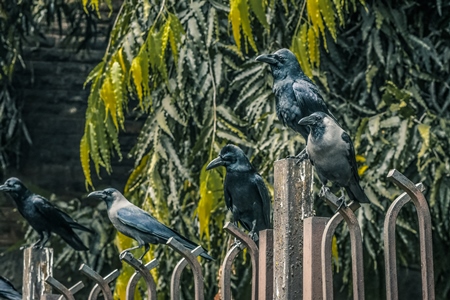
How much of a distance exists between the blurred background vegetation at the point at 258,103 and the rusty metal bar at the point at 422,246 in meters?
3.47

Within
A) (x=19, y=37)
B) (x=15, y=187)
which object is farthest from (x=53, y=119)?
→ (x=15, y=187)

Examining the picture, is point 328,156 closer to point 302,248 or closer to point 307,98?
point 302,248

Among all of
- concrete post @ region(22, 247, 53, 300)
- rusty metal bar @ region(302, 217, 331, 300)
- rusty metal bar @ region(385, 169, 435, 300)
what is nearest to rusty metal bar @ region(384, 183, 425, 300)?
rusty metal bar @ region(385, 169, 435, 300)

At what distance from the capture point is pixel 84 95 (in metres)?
9.41

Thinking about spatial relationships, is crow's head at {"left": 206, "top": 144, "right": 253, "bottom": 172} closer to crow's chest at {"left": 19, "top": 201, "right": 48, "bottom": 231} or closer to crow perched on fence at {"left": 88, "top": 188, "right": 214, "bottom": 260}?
crow perched on fence at {"left": 88, "top": 188, "right": 214, "bottom": 260}

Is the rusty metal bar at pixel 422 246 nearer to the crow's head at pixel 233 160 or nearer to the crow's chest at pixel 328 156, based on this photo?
the crow's chest at pixel 328 156

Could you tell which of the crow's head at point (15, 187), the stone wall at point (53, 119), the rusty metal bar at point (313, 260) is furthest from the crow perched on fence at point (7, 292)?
the stone wall at point (53, 119)

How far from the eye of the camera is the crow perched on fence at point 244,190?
3.99 meters

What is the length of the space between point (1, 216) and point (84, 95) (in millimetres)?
1210

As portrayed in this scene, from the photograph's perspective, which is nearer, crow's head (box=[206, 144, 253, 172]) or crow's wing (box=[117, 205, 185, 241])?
crow's head (box=[206, 144, 253, 172])

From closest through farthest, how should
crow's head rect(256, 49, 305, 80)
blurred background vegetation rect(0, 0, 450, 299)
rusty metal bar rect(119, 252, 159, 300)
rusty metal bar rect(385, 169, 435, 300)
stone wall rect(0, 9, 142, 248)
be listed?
rusty metal bar rect(385, 169, 435, 300)
rusty metal bar rect(119, 252, 159, 300)
crow's head rect(256, 49, 305, 80)
blurred background vegetation rect(0, 0, 450, 299)
stone wall rect(0, 9, 142, 248)

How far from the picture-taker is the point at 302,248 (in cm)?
297

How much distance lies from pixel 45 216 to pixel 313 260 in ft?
10.7

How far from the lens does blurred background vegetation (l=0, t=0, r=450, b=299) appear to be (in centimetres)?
635
